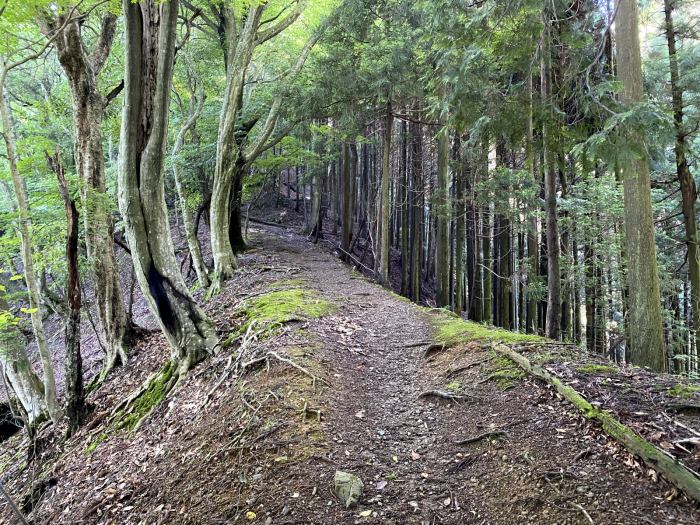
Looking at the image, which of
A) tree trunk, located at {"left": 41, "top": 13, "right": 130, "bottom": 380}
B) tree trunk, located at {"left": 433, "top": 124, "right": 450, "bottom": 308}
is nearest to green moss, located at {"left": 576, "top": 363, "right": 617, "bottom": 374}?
tree trunk, located at {"left": 41, "top": 13, "right": 130, "bottom": 380}

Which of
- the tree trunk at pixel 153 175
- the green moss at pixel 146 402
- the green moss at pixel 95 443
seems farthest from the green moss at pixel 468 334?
the green moss at pixel 95 443

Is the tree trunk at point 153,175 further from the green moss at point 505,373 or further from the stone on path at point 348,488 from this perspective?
the green moss at point 505,373

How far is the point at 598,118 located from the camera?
580 cm

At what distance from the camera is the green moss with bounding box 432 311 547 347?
545 centimetres

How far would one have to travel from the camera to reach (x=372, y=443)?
391cm

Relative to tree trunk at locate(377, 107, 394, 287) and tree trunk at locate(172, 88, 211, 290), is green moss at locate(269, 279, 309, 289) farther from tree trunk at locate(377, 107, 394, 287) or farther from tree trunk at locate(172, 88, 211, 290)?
tree trunk at locate(172, 88, 211, 290)

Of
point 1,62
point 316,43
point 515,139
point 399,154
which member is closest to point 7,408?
point 1,62

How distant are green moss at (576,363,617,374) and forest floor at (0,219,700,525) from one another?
0.06 ft

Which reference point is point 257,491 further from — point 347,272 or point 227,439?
point 347,272

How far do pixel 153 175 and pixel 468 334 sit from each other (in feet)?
16.2

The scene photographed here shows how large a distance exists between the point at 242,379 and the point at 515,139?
5.04 m

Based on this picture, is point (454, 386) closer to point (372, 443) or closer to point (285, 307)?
point (372, 443)

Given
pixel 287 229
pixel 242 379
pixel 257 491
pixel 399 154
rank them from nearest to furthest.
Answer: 1. pixel 257 491
2. pixel 242 379
3. pixel 399 154
4. pixel 287 229

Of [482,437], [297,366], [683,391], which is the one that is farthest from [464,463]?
[297,366]
